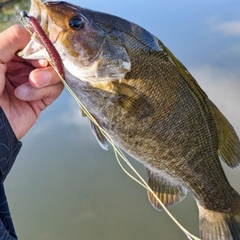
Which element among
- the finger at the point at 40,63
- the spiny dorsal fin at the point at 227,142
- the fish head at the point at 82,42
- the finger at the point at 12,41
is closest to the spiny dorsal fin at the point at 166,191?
the spiny dorsal fin at the point at 227,142

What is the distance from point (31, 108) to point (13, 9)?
11.1 m

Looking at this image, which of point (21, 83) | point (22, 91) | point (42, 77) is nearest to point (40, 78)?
point (42, 77)

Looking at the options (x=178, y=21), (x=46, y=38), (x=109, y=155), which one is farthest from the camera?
(x=178, y=21)

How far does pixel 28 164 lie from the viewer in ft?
12.8

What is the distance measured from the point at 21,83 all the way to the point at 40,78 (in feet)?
0.80

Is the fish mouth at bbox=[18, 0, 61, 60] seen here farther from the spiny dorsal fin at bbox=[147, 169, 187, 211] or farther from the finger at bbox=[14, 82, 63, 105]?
the spiny dorsal fin at bbox=[147, 169, 187, 211]

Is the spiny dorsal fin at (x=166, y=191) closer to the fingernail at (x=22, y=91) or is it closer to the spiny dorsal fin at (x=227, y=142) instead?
the spiny dorsal fin at (x=227, y=142)

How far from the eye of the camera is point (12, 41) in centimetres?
143

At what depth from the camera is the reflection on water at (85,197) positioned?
310cm

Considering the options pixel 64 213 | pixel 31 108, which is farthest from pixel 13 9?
pixel 31 108

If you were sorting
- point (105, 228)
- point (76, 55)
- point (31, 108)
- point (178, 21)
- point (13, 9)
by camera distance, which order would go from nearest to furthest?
point (76, 55)
point (31, 108)
point (105, 228)
point (178, 21)
point (13, 9)

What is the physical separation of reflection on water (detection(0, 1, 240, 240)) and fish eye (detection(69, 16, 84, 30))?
2096mm

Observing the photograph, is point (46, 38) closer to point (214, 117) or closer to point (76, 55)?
point (76, 55)

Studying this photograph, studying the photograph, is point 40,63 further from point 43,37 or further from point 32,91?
point 43,37
